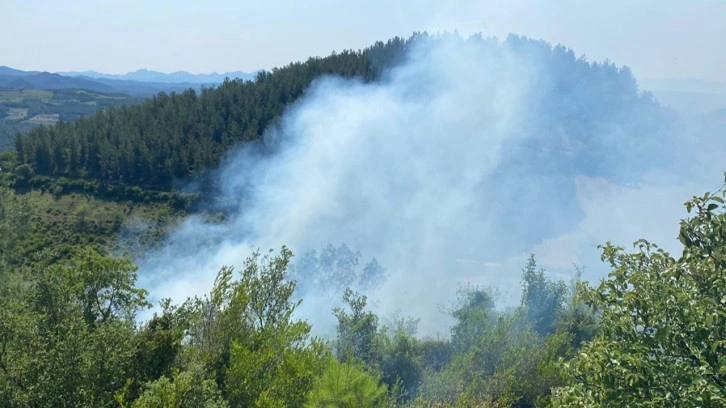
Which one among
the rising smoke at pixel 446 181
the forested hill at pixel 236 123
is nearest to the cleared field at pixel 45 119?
the forested hill at pixel 236 123

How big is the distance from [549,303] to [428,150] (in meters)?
28.0

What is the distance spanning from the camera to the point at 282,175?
151 ft

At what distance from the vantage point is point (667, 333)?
5980 millimetres

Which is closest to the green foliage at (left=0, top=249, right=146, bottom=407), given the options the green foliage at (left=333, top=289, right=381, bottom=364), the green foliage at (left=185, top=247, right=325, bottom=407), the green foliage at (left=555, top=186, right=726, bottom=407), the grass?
the green foliage at (left=185, top=247, right=325, bottom=407)

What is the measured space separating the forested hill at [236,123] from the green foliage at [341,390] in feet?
131

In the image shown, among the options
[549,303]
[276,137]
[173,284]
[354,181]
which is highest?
[276,137]

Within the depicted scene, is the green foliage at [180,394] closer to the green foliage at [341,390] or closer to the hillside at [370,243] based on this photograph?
the hillside at [370,243]

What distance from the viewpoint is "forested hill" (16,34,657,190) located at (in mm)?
48688

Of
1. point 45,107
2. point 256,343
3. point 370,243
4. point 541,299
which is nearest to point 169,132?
point 370,243

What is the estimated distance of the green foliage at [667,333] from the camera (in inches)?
219

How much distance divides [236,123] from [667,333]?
4815cm

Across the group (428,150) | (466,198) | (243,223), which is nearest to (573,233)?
(466,198)

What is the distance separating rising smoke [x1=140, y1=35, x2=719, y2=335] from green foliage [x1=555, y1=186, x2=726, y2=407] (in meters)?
21.7

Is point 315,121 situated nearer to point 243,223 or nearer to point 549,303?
point 243,223
